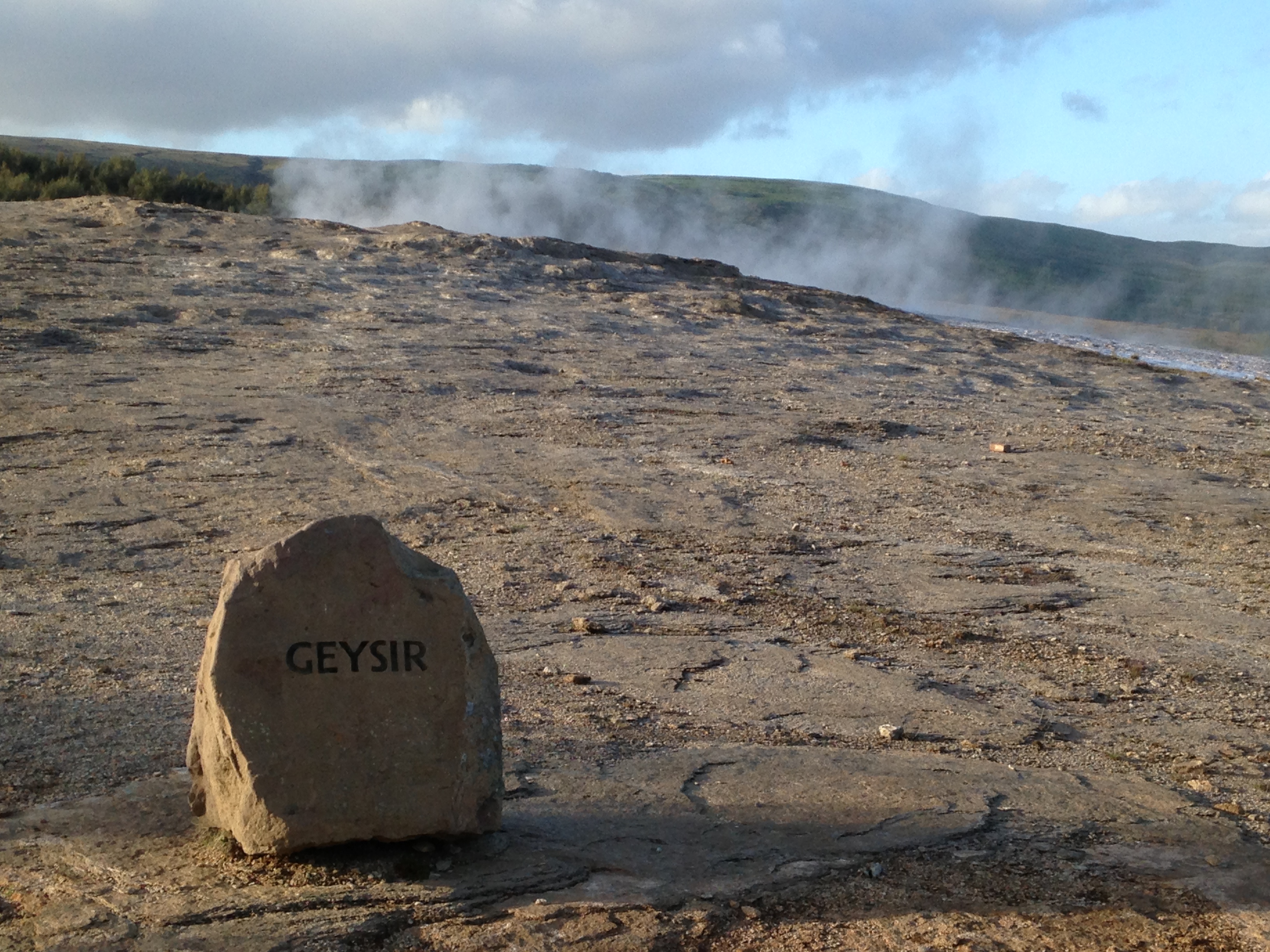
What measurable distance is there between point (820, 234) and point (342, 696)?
1421 inches

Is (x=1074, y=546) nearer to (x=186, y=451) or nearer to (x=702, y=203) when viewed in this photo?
(x=186, y=451)

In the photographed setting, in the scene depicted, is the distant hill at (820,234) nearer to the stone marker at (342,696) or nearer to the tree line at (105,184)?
the tree line at (105,184)

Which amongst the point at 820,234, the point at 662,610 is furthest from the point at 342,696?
the point at 820,234

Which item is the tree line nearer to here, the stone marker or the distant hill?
the distant hill

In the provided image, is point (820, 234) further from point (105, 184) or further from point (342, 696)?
point (342, 696)

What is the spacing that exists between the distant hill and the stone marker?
21.4 metres

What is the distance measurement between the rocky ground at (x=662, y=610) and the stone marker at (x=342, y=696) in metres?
0.14

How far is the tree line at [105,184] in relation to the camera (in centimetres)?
1636

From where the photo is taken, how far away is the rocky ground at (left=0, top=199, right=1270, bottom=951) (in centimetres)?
268

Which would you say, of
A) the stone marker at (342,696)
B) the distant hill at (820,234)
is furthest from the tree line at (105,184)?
the stone marker at (342,696)

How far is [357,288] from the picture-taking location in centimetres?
1177

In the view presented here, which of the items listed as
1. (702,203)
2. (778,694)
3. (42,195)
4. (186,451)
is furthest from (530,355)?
(702,203)

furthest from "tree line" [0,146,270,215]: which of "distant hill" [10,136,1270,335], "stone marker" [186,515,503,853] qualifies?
"stone marker" [186,515,503,853]

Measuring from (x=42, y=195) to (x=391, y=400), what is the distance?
423 inches
